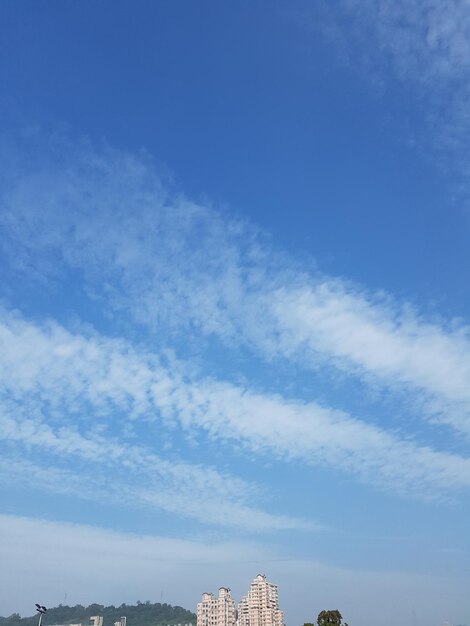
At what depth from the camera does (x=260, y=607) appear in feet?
330

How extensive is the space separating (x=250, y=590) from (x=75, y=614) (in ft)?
397

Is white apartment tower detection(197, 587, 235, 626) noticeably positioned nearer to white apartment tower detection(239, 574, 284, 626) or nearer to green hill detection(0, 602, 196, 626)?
white apartment tower detection(239, 574, 284, 626)

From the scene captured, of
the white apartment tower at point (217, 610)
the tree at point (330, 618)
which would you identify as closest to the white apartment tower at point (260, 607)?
the white apartment tower at point (217, 610)

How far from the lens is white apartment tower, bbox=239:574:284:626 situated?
99.7 meters

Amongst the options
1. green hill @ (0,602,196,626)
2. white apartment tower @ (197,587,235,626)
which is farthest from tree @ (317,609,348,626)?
green hill @ (0,602,196,626)

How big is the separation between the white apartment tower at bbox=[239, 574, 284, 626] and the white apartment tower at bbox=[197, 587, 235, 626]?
7.01 feet

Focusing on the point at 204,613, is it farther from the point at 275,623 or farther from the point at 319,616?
A: the point at 319,616

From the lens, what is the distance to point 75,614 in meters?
195

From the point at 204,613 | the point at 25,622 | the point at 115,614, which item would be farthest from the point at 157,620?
the point at 204,613

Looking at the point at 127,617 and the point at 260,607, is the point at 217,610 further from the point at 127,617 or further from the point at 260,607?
the point at 127,617

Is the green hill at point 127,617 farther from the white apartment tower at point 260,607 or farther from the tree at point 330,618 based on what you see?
the tree at point 330,618

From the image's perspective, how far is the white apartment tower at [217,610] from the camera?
98.6 m

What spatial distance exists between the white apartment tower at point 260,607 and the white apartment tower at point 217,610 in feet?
7.01

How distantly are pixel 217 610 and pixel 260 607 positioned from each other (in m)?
7.54
